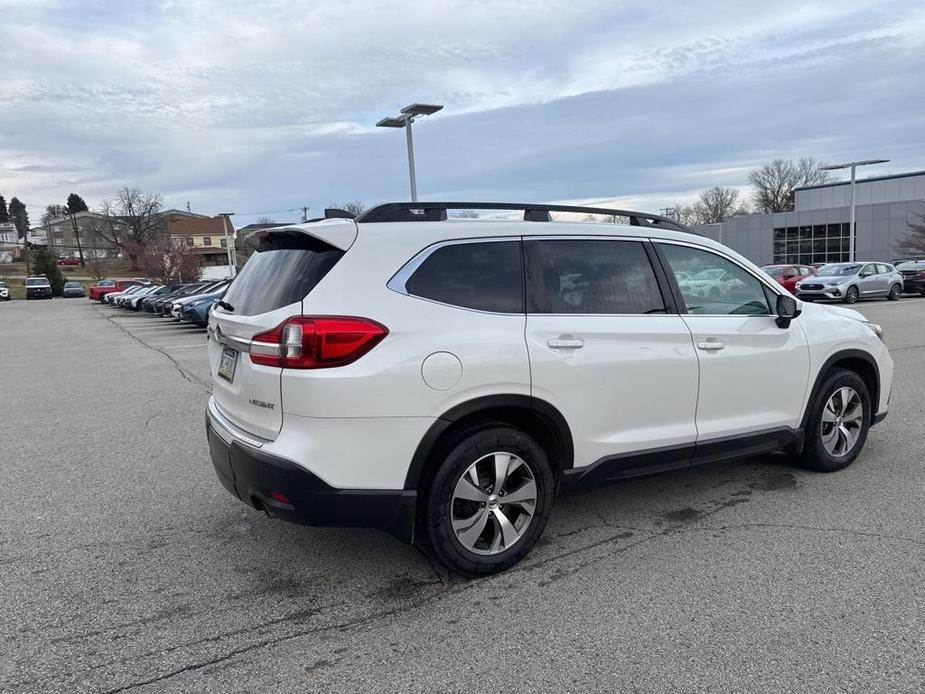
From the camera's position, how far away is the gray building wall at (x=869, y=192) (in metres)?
57.1

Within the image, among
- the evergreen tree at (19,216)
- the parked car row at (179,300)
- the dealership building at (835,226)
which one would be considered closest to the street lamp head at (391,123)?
the parked car row at (179,300)

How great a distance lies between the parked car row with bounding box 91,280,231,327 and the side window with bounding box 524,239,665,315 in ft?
27.5

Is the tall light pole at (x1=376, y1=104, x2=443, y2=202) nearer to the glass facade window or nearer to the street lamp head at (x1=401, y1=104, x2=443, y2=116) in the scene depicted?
the street lamp head at (x1=401, y1=104, x2=443, y2=116)

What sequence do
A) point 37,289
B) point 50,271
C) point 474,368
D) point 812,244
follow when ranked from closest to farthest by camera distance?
1. point 474,368
2. point 812,244
3. point 37,289
4. point 50,271

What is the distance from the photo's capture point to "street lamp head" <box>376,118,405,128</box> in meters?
18.1

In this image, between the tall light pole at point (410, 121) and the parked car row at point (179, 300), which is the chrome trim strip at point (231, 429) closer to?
the parked car row at point (179, 300)

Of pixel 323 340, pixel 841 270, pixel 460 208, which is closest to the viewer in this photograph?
pixel 323 340

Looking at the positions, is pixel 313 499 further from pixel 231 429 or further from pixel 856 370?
pixel 856 370

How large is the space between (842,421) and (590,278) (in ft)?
8.19

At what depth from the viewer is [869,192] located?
6038cm

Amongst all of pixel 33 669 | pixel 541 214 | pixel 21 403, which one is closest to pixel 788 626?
pixel 541 214

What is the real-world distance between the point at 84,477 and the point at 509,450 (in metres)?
3.74

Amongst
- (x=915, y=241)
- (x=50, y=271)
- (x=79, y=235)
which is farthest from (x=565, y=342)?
(x=79, y=235)

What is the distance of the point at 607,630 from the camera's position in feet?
9.82
